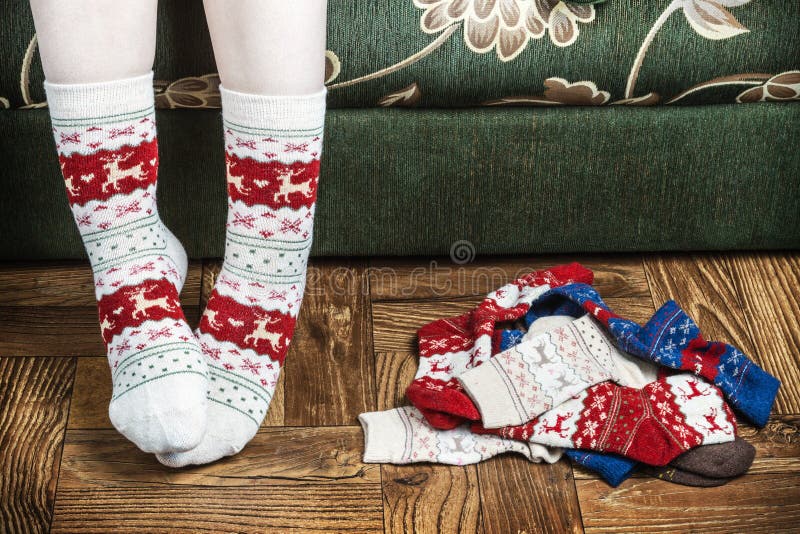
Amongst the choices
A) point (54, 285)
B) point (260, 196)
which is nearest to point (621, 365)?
point (260, 196)

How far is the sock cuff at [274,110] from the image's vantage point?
2.56 feet

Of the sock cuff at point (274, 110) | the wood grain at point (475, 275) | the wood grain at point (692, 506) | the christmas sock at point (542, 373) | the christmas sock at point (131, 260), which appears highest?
the sock cuff at point (274, 110)

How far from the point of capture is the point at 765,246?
1.05 metres

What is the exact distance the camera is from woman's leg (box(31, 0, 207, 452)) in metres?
0.75

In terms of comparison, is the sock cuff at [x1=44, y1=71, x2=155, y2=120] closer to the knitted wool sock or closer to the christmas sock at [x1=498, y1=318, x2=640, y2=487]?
the christmas sock at [x1=498, y1=318, x2=640, y2=487]

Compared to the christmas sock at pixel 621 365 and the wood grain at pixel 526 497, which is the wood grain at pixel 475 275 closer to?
the christmas sock at pixel 621 365

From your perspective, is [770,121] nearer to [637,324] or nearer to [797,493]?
[637,324]

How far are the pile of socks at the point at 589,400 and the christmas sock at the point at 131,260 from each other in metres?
0.19

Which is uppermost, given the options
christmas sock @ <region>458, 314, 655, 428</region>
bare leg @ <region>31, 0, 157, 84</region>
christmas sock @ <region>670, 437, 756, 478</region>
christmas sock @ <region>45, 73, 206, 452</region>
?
bare leg @ <region>31, 0, 157, 84</region>


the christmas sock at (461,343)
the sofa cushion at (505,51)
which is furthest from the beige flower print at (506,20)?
the christmas sock at (461,343)

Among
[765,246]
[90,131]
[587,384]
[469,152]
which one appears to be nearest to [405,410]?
[587,384]

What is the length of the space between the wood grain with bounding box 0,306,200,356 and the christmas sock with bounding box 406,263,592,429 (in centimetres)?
27

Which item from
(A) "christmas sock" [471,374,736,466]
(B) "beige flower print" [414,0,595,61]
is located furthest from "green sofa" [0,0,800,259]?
(A) "christmas sock" [471,374,736,466]

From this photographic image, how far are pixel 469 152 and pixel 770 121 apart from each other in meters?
0.34
